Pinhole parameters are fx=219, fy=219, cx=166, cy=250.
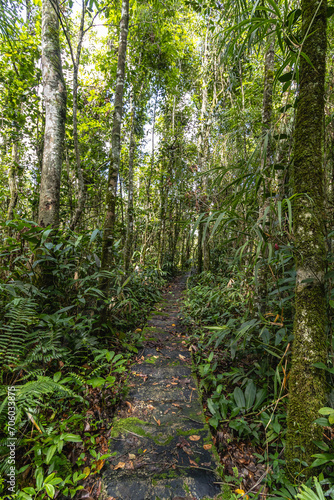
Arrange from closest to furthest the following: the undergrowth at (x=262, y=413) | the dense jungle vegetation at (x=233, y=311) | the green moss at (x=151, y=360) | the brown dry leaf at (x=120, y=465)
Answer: the undergrowth at (x=262, y=413), the dense jungle vegetation at (x=233, y=311), the brown dry leaf at (x=120, y=465), the green moss at (x=151, y=360)

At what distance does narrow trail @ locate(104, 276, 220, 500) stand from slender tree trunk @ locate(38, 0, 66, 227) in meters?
2.21

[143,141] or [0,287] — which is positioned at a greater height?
[143,141]

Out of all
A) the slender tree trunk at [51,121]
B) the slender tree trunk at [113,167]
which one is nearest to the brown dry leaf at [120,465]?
the slender tree trunk at [113,167]

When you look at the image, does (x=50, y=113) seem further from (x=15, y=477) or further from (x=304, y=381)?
(x=304, y=381)

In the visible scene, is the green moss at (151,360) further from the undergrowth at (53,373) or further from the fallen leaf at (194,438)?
the fallen leaf at (194,438)

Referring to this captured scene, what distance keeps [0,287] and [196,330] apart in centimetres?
258

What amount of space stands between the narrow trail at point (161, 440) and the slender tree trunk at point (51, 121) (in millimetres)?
2209

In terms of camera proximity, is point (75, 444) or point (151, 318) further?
point (151, 318)

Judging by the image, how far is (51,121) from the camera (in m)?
2.75

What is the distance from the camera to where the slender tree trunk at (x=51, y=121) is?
2.65m

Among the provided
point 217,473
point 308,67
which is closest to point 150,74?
point 308,67

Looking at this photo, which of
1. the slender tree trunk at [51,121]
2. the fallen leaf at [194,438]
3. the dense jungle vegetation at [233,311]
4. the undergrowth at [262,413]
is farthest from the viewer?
the slender tree trunk at [51,121]

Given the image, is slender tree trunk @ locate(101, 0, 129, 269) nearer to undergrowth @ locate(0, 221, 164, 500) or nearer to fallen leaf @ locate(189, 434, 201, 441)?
undergrowth @ locate(0, 221, 164, 500)

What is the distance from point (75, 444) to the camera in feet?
5.47
